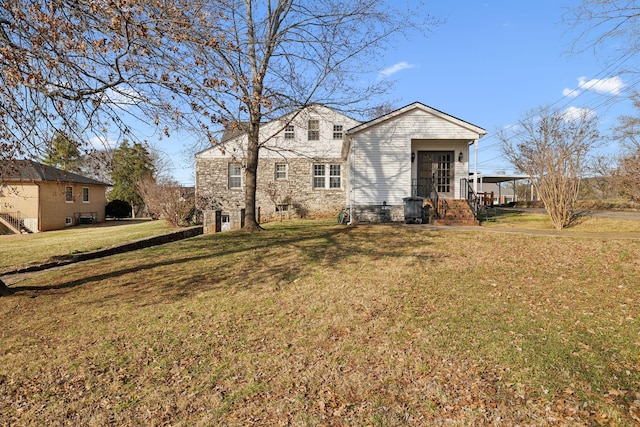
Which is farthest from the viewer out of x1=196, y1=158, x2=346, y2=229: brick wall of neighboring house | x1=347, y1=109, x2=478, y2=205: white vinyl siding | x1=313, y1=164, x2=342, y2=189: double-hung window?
x1=313, y1=164, x2=342, y2=189: double-hung window

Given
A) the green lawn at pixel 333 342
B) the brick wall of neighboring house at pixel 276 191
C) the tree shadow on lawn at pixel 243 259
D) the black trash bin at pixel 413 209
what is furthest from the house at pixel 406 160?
the brick wall of neighboring house at pixel 276 191

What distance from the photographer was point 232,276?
7527 millimetres

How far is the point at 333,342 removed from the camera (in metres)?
4.56

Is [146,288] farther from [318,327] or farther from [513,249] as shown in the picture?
[513,249]

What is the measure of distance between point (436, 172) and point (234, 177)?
40.6 ft

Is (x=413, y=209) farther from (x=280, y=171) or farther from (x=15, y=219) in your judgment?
(x=15, y=219)

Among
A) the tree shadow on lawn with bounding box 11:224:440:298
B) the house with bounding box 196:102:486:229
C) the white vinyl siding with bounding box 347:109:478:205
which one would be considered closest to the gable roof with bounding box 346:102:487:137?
the house with bounding box 196:102:486:229

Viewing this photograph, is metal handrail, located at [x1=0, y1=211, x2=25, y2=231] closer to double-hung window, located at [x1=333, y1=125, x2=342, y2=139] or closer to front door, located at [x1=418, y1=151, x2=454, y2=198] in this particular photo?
double-hung window, located at [x1=333, y1=125, x2=342, y2=139]

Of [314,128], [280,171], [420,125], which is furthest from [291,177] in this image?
[420,125]

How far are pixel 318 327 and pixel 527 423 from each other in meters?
2.64

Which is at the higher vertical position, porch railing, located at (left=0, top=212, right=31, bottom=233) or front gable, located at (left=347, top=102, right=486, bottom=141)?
front gable, located at (left=347, top=102, right=486, bottom=141)

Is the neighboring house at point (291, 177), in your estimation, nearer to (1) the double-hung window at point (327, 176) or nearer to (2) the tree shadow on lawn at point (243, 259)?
(1) the double-hung window at point (327, 176)

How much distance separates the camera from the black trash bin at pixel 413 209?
46.1 ft

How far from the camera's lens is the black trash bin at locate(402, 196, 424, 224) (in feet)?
46.1
